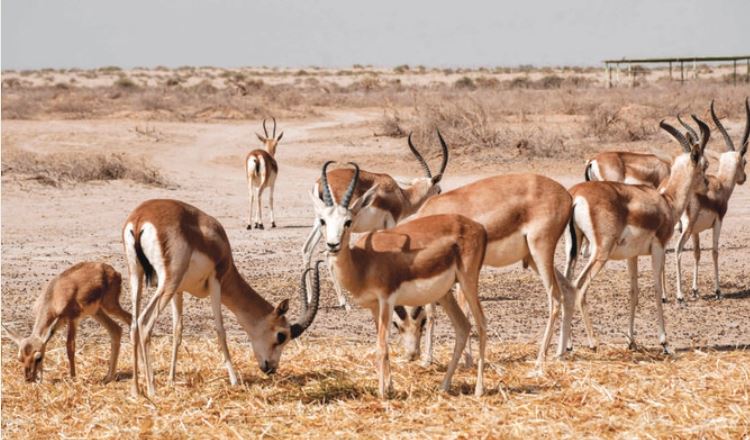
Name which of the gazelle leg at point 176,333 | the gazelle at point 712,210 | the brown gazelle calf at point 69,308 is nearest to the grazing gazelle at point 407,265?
the gazelle leg at point 176,333

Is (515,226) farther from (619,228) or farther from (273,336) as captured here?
(273,336)

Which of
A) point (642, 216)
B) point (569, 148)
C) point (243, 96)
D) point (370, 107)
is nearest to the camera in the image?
point (642, 216)

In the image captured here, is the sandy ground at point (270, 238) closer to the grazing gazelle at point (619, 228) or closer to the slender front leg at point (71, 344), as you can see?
the grazing gazelle at point (619, 228)

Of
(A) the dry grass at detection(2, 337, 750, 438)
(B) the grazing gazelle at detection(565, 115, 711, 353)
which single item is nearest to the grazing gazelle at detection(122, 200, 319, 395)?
(A) the dry grass at detection(2, 337, 750, 438)

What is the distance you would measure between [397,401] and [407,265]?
995mm

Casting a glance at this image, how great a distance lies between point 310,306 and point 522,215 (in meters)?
2.09

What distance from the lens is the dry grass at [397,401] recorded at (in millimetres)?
7691

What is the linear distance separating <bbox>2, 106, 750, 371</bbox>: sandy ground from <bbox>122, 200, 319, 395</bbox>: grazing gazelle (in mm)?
1461

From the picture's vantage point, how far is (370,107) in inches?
1816

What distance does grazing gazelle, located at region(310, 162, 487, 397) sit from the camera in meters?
8.19

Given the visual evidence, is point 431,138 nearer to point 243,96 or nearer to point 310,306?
point 310,306

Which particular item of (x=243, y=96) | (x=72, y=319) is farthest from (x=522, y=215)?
(x=243, y=96)

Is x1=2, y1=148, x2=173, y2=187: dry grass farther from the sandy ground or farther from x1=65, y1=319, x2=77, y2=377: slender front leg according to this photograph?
x1=65, y1=319, x2=77, y2=377: slender front leg

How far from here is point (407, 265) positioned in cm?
829
